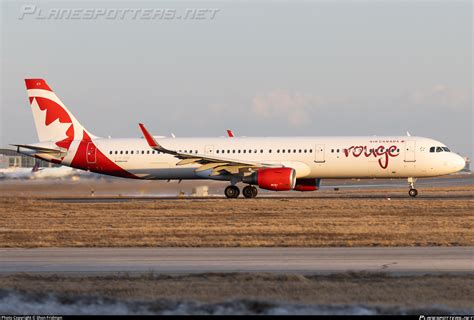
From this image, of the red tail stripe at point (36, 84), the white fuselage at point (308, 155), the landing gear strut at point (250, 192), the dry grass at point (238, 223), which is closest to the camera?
the dry grass at point (238, 223)

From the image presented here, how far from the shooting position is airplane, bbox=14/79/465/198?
46.7m

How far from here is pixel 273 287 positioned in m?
15.1

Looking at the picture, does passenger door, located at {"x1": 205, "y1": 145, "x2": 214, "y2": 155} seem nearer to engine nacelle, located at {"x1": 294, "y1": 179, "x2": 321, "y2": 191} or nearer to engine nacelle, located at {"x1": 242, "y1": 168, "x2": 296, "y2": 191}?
engine nacelle, located at {"x1": 242, "y1": 168, "x2": 296, "y2": 191}

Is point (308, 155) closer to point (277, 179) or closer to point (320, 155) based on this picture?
point (320, 155)

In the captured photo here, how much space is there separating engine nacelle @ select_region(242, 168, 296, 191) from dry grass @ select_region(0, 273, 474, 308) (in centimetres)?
2860

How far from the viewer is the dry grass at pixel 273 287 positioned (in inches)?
546

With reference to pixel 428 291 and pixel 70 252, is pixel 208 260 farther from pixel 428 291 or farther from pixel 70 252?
pixel 428 291

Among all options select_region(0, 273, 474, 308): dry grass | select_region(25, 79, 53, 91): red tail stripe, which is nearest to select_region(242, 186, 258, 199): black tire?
select_region(25, 79, 53, 91): red tail stripe

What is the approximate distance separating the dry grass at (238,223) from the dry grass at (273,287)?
22.6 ft

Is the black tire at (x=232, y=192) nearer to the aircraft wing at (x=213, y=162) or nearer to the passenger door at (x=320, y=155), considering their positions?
the aircraft wing at (x=213, y=162)

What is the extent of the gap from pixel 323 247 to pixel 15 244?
8.21 meters

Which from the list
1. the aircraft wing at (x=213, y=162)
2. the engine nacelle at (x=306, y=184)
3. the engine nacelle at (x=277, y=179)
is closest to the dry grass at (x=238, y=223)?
the engine nacelle at (x=277, y=179)

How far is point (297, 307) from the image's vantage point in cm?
1305

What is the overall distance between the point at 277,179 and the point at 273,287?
1197 inches
